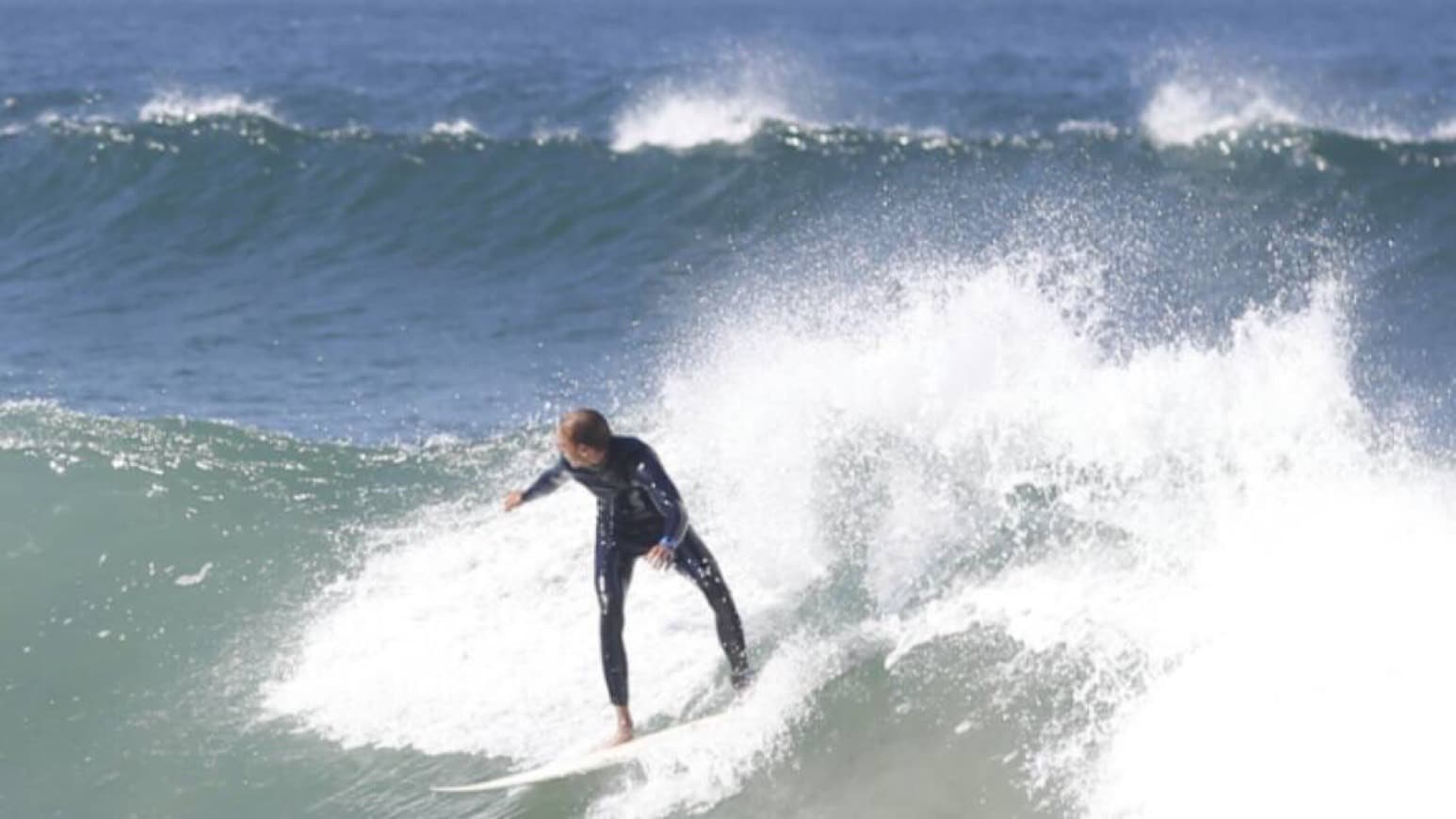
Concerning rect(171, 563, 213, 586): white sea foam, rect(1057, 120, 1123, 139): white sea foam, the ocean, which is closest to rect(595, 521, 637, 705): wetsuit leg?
the ocean

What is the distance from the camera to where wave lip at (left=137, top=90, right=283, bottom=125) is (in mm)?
27641

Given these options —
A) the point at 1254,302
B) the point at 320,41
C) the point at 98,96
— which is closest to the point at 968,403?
the point at 1254,302

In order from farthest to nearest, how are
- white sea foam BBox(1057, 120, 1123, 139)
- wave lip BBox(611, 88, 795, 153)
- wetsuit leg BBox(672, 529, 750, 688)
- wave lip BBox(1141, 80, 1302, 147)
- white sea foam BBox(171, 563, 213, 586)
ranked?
white sea foam BBox(1057, 120, 1123, 139) < wave lip BBox(611, 88, 795, 153) < wave lip BBox(1141, 80, 1302, 147) < white sea foam BBox(171, 563, 213, 586) < wetsuit leg BBox(672, 529, 750, 688)

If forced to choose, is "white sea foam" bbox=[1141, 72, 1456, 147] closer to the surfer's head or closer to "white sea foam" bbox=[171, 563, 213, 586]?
"white sea foam" bbox=[171, 563, 213, 586]

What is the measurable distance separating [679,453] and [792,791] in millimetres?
4112

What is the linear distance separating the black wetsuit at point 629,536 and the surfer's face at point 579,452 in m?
0.14

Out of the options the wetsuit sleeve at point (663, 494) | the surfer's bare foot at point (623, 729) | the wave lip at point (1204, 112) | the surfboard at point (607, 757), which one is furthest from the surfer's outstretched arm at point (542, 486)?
the wave lip at point (1204, 112)

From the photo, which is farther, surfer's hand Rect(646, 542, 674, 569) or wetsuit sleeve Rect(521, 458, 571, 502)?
wetsuit sleeve Rect(521, 458, 571, 502)

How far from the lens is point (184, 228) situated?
73.1 feet

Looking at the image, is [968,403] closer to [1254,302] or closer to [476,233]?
[1254,302]

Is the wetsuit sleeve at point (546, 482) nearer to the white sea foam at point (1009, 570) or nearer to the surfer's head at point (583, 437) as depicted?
the surfer's head at point (583, 437)

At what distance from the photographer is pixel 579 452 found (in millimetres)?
8047

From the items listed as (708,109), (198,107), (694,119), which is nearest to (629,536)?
(694,119)

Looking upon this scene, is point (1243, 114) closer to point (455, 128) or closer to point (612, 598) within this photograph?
point (455, 128)
